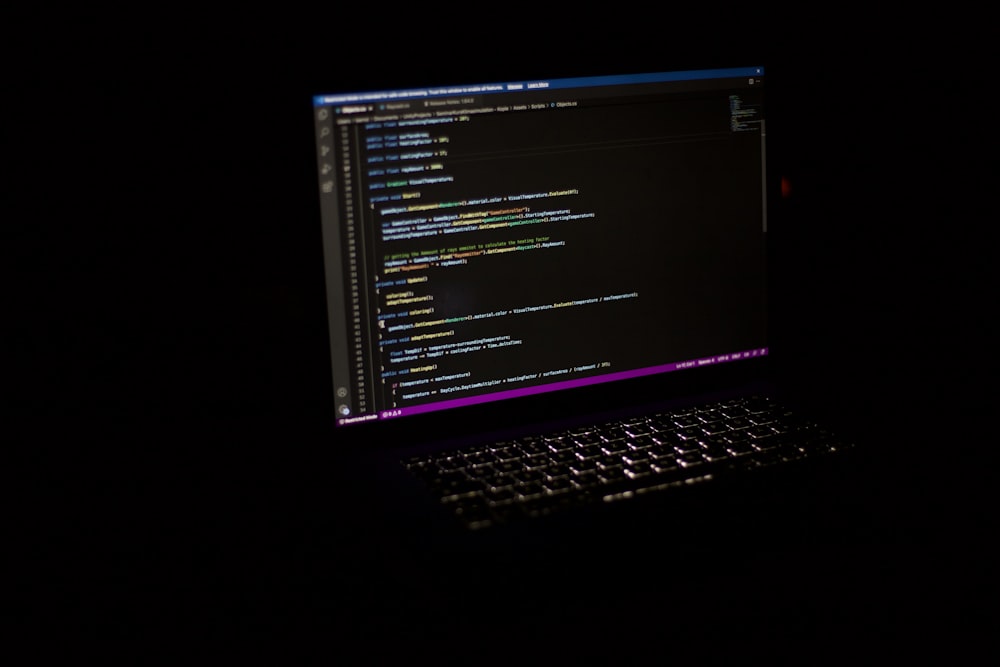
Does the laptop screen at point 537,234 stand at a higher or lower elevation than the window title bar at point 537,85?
lower

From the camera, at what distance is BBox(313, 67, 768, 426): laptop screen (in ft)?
3.62

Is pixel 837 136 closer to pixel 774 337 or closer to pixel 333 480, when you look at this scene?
pixel 774 337

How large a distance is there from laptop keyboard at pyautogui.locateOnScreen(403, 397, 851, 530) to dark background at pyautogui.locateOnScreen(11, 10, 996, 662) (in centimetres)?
8

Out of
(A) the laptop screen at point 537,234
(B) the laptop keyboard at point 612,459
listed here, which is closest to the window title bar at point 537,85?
(A) the laptop screen at point 537,234

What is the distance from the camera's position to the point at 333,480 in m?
1.13

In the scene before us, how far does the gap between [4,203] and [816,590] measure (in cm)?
91

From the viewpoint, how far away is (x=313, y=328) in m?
1.09

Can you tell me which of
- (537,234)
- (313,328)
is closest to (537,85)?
(537,234)

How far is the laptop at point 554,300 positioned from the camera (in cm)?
107

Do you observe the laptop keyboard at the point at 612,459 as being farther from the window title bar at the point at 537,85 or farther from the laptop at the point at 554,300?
the window title bar at the point at 537,85

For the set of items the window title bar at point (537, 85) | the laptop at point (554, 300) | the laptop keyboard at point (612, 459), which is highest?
the window title bar at point (537, 85)

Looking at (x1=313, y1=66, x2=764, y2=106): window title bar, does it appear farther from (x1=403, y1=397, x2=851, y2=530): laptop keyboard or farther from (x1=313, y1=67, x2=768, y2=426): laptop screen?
(x1=403, y1=397, x2=851, y2=530): laptop keyboard

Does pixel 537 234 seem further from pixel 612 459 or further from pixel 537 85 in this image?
pixel 612 459

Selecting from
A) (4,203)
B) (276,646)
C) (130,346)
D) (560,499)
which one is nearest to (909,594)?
(560,499)
